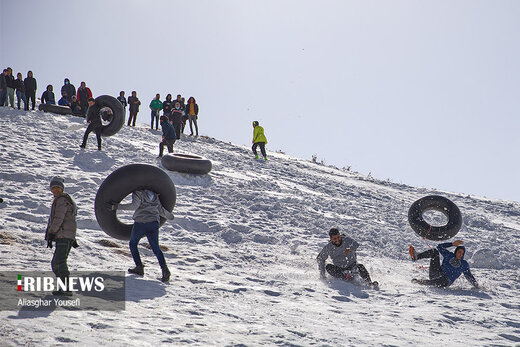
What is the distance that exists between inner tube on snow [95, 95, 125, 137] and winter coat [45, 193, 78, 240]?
35.6 feet

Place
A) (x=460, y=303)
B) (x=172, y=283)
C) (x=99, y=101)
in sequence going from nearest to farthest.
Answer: (x=172, y=283), (x=460, y=303), (x=99, y=101)

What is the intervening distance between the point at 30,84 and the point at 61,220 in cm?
1604

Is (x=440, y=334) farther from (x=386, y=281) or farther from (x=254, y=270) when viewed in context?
(x=254, y=270)

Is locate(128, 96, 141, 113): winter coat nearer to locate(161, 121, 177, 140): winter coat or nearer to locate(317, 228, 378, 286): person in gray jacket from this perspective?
locate(161, 121, 177, 140): winter coat

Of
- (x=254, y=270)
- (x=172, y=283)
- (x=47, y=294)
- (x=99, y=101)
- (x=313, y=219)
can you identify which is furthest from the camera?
(x=99, y=101)

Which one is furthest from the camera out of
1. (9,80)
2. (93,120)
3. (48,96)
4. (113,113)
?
(48,96)

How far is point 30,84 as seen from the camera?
1995 centimetres

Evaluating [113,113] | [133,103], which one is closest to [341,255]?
[113,113]

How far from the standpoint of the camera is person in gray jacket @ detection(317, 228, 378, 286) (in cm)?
866

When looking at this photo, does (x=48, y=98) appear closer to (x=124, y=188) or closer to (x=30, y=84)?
(x=30, y=84)

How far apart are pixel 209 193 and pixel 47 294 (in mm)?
8370

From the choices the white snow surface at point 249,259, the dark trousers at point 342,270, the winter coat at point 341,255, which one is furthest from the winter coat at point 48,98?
the dark trousers at point 342,270

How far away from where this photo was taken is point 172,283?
720 centimetres

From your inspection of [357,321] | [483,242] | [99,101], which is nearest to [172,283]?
[357,321]
